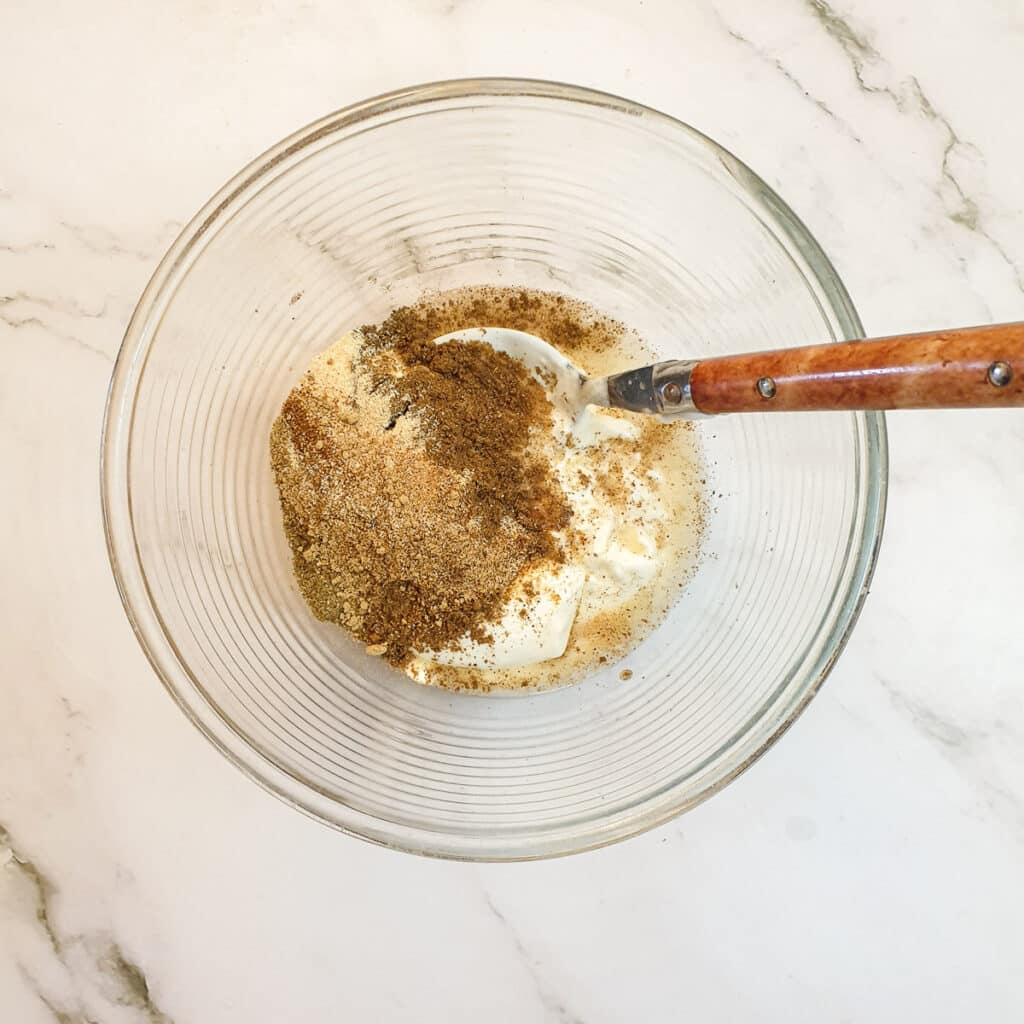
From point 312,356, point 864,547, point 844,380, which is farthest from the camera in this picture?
point 312,356

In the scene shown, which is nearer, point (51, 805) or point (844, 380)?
point (844, 380)

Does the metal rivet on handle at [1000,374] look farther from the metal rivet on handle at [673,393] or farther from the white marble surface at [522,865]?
the white marble surface at [522,865]

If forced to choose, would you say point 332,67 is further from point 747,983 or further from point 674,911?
point 747,983

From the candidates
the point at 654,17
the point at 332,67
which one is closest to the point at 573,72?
the point at 654,17

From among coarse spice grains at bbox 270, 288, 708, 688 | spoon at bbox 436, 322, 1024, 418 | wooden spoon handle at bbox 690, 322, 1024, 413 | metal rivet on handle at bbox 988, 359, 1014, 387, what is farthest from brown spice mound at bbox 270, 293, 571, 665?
metal rivet on handle at bbox 988, 359, 1014, 387

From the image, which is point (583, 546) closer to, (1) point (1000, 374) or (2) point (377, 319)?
(2) point (377, 319)

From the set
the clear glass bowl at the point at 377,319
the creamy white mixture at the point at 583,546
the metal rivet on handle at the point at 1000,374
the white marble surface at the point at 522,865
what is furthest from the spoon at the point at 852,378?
the white marble surface at the point at 522,865
